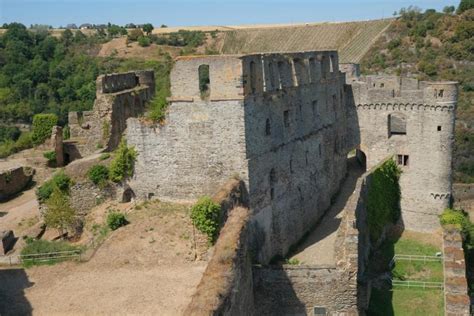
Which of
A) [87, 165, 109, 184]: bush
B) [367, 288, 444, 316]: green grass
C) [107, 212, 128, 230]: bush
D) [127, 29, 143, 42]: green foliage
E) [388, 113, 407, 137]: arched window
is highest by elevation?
[127, 29, 143, 42]: green foliage

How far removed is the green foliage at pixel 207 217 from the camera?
17484 millimetres

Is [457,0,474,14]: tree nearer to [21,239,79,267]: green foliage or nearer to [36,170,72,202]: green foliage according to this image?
[36,170,72,202]: green foliage

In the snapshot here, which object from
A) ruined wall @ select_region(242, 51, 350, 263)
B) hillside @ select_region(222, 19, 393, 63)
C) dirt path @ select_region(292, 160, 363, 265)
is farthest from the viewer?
hillside @ select_region(222, 19, 393, 63)

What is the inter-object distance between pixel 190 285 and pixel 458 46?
67.5 meters

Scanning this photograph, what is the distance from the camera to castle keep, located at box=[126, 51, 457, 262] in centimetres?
2030

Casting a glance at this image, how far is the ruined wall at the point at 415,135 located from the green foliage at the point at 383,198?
420 mm

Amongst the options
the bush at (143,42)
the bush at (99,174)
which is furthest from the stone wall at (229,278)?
the bush at (143,42)

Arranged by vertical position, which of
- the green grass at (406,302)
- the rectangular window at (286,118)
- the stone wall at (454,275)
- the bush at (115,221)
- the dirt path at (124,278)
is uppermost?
the rectangular window at (286,118)

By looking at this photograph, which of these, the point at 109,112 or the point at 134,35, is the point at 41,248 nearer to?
the point at 109,112

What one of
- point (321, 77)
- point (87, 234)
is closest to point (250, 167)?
point (87, 234)

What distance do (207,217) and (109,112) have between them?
13.8m

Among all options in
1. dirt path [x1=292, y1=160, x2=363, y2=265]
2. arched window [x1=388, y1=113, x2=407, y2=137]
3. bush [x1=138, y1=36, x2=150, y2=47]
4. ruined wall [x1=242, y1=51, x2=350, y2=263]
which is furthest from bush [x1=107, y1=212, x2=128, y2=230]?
bush [x1=138, y1=36, x2=150, y2=47]

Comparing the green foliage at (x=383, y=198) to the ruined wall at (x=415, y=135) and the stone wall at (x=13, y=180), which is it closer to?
the ruined wall at (x=415, y=135)

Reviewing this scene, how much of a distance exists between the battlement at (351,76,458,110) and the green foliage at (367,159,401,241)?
10.5 feet
